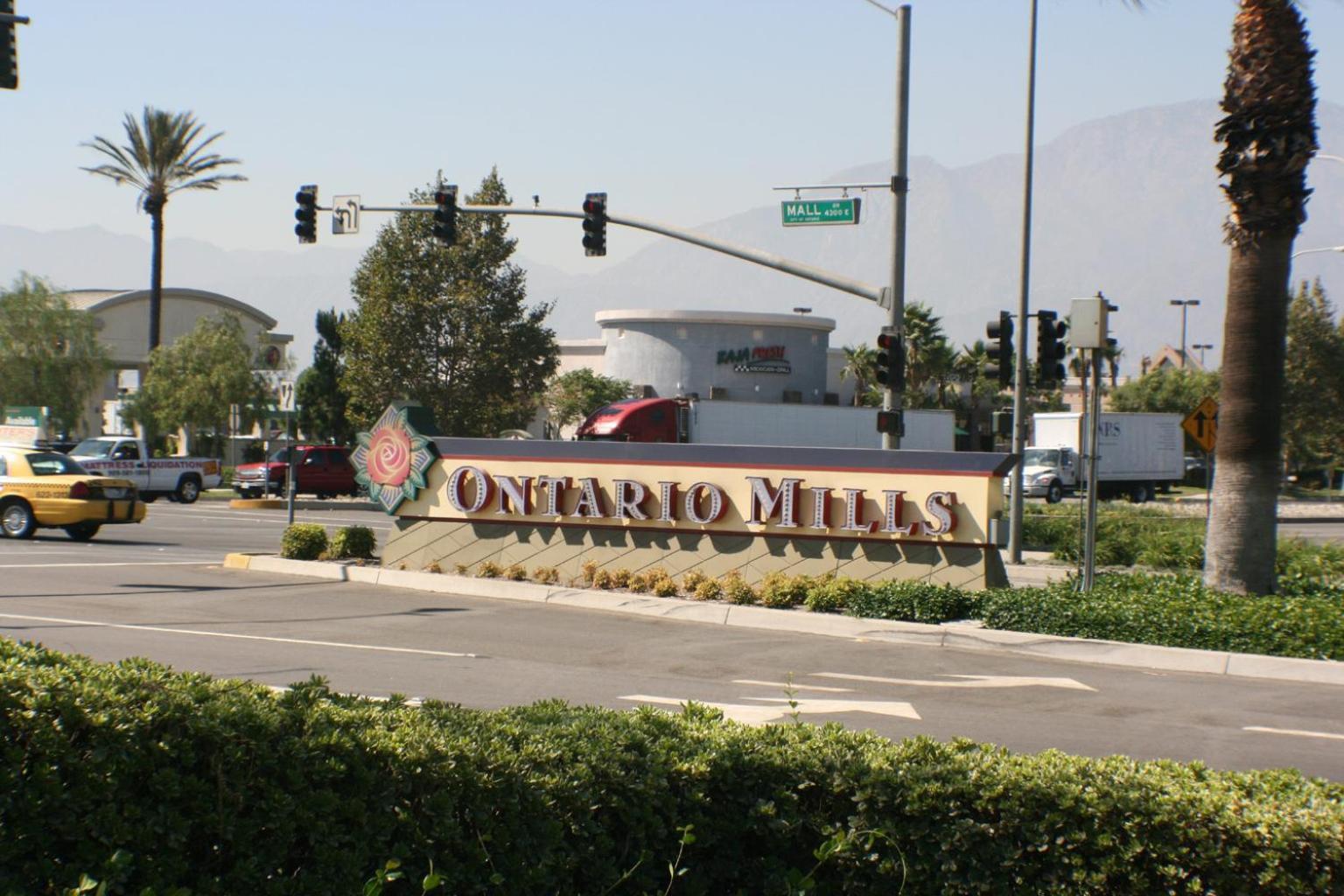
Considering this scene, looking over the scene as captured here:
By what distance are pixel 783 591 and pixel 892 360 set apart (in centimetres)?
657

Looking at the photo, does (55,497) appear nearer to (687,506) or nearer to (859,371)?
(687,506)

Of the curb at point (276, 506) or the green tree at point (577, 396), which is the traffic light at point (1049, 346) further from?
the green tree at point (577, 396)

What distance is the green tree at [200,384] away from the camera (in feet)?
169

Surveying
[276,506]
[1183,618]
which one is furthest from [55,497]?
[1183,618]

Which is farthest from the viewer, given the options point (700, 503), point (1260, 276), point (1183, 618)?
point (700, 503)

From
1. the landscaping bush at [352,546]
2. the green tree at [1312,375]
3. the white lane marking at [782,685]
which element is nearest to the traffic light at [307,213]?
the landscaping bush at [352,546]

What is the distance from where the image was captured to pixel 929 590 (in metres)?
15.5

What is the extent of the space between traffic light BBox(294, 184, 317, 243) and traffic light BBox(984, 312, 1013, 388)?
41.3 feet

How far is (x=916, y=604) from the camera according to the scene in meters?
15.4

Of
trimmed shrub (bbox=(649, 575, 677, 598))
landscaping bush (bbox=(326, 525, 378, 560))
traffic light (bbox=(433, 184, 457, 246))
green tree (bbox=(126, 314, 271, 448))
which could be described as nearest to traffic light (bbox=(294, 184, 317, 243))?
traffic light (bbox=(433, 184, 457, 246))

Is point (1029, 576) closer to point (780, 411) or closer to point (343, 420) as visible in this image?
point (780, 411)

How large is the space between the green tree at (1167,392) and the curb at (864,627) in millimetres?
60550

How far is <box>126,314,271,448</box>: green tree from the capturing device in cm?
5166

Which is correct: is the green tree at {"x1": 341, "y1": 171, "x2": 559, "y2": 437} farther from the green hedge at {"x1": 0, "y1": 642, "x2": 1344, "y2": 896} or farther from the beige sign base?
the green hedge at {"x1": 0, "y1": 642, "x2": 1344, "y2": 896}
